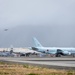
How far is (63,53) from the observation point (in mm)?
157000

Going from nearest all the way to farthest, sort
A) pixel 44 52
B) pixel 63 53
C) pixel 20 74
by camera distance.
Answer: pixel 20 74, pixel 63 53, pixel 44 52

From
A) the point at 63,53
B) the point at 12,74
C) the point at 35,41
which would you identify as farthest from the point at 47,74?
the point at 35,41

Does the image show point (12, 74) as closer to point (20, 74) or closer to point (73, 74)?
point (20, 74)

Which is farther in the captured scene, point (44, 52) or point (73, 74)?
point (44, 52)

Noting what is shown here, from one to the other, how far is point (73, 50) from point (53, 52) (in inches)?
400

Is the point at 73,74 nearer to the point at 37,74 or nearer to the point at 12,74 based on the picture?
the point at 37,74

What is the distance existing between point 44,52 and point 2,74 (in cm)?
13754

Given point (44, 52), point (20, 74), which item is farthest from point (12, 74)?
point (44, 52)

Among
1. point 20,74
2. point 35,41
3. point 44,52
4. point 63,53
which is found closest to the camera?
point 20,74

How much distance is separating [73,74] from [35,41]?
16130cm

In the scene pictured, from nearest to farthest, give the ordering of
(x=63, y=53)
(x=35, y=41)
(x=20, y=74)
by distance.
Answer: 1. (x=20, y=74)
2. (x=63, y=53)
3. (x=35, y=41)

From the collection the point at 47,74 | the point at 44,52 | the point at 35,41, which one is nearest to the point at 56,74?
the point at 47,74

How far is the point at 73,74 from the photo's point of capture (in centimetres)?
3491

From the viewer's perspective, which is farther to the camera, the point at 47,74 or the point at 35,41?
the point at 35,41
